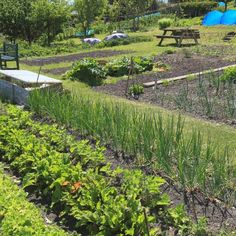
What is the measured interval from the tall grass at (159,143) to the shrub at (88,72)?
476 centimetres

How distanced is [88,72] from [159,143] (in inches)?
282

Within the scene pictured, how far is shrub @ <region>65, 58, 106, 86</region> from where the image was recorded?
Result: 10.9 metres

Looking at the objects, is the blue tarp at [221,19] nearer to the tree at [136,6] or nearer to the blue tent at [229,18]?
the blue tent at [229,18]

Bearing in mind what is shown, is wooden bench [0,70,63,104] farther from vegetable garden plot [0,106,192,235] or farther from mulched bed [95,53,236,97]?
vegetable garden plot [0,106,192,235]

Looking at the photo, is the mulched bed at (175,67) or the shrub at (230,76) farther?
the mulched bed at (175,67)

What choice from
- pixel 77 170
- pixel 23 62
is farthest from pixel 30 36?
pixel 77 170

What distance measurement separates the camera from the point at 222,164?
3.63 meters

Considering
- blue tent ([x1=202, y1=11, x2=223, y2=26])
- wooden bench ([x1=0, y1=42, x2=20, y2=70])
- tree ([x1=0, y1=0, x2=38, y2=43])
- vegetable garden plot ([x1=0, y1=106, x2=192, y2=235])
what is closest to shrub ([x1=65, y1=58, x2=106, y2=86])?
wooden bench ([x1=0, y1=42, x2=20, y2=70])

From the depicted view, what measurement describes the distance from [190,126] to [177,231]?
126 inches

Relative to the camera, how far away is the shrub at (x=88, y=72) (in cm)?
1090

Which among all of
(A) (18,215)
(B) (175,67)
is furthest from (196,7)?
(A) (18,215)

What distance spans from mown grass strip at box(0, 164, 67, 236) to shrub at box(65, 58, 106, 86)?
662 cm

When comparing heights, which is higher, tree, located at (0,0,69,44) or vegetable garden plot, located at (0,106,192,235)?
tree, located at (0,0,69,44)

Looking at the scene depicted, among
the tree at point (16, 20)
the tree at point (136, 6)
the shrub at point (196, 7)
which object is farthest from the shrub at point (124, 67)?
the shrub at point (196, 7)
